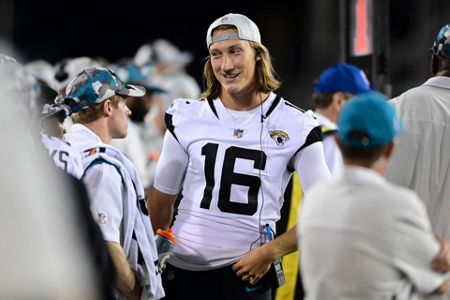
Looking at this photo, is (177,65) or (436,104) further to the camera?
(177,65)

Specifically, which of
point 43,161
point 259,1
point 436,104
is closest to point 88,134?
point 436,104

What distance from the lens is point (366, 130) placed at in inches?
119

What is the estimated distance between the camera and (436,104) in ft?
13.9

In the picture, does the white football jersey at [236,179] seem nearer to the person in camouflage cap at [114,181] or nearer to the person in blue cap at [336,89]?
the person in camouflage cap at [114,181]

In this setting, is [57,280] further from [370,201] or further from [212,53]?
[212,53]

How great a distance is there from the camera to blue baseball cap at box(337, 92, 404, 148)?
3.03 metres

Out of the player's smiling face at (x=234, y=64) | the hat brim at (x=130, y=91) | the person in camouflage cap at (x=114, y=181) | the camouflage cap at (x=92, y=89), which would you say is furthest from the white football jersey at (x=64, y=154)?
the player's smiling face at (x=234, y=64)

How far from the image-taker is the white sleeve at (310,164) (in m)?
4.36

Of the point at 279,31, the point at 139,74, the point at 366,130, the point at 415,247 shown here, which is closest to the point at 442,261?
the point at 415,247

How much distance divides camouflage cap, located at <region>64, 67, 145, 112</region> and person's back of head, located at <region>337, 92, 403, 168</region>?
1.51m

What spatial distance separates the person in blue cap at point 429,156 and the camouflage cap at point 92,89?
1.15 meters

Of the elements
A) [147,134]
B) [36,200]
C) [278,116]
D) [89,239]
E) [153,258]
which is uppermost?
[36,200]

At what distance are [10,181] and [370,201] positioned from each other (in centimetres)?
134

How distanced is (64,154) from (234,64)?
102 centimetres
